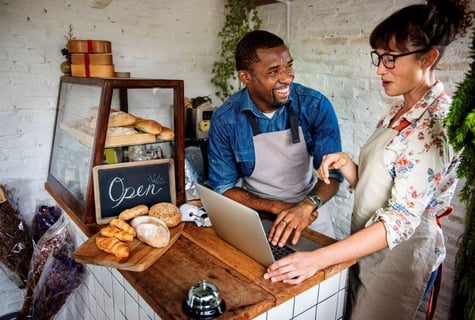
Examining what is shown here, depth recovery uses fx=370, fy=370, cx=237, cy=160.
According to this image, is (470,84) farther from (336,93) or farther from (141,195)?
(336,93)

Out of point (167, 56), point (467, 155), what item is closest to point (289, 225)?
point (467, 155)

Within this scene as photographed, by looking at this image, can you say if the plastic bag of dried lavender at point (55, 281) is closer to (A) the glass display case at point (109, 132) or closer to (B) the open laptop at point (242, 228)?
(A) the glass display case at point (109, 132)

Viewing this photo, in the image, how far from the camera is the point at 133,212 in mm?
1515

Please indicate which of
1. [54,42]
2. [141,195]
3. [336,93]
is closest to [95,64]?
[54,42]

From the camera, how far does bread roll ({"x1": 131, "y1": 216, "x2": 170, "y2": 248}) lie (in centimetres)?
133

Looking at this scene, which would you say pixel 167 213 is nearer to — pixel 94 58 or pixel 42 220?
pixel 94 58

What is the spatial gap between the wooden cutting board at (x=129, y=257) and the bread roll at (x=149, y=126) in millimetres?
580

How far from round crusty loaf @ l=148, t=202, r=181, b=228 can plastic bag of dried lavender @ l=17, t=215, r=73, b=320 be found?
593 millimetres

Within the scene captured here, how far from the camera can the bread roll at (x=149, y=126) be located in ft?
5.78

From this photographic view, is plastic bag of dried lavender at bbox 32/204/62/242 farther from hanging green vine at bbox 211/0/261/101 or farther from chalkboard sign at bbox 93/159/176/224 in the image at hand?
hanging green vine at bbox 211/0/261/101

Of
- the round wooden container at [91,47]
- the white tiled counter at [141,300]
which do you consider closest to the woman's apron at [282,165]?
the white tiled counter at [141,300]

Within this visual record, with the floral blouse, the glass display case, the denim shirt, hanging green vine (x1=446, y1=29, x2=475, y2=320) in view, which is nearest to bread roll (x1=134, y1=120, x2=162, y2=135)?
the glass display case

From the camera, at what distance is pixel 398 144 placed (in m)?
1.20

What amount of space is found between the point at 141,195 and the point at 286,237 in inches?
27.0
